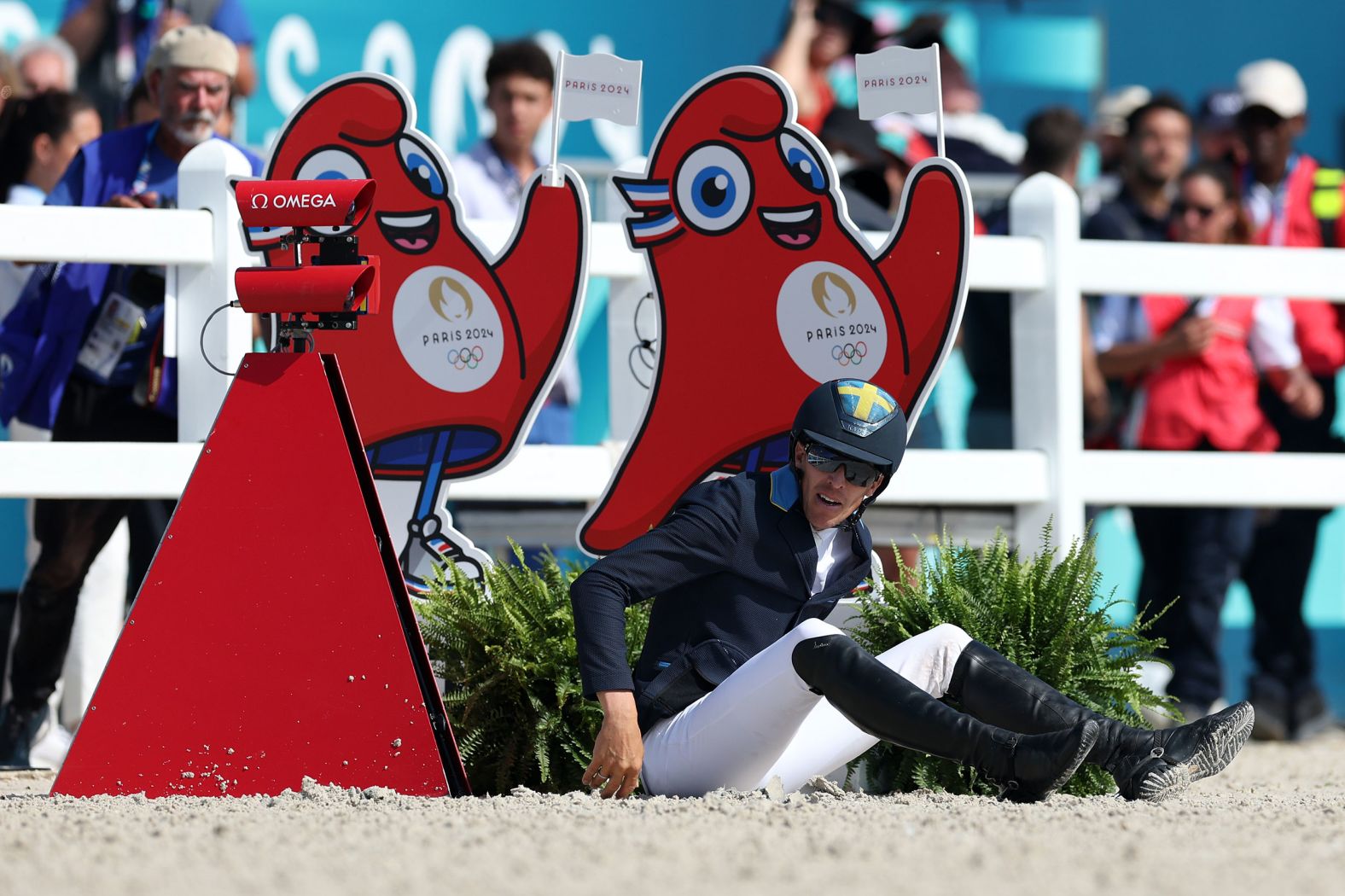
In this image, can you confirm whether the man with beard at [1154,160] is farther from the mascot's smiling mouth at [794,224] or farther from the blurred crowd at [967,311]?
the mascot's smiling mouth at [794,224]

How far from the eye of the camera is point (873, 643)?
5.05 m

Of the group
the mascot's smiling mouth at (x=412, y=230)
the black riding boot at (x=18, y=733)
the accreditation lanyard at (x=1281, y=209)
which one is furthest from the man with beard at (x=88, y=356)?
the accreditation lanyard at (x=1281, y=209)

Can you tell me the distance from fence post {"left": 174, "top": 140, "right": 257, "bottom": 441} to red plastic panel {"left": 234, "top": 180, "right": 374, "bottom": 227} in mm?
910

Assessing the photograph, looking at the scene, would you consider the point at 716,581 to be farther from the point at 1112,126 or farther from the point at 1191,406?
the point at 1112,126

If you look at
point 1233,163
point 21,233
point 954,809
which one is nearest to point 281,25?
point 21,233

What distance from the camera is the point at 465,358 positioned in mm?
5746

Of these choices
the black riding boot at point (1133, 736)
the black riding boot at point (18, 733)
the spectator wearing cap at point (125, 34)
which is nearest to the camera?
the black riding boot at point (1133, 736)

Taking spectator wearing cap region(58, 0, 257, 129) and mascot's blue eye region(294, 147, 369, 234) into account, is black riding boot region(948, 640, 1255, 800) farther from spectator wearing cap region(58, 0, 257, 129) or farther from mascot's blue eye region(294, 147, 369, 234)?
spectator wearing cap region(58, 0, 257, 129)

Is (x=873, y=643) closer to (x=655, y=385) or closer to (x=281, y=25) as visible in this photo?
(x=655, y=385)

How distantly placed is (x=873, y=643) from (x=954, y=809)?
93cm

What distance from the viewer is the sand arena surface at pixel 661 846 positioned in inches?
129

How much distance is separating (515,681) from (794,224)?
5.39ft

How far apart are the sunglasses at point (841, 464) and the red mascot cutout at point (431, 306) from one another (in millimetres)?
1333

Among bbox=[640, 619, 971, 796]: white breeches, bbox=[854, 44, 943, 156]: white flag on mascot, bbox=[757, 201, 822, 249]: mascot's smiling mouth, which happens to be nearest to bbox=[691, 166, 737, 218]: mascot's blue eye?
bbox=[757, 201, 822, 249]: mascot's smiling mouth
